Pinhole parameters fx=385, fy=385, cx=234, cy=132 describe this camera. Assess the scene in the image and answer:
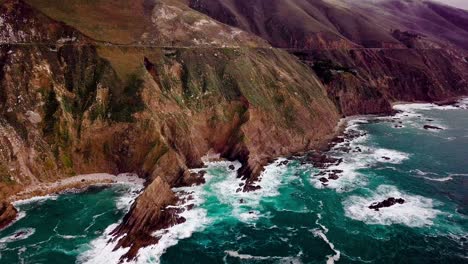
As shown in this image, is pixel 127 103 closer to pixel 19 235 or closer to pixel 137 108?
pixel 137 108

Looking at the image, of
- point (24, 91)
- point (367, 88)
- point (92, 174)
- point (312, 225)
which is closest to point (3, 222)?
point (92, 174)

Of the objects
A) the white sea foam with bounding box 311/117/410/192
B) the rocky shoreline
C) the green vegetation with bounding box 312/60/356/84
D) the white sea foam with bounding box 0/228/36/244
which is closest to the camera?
the white sea foam with bounding box 0/228/36/244

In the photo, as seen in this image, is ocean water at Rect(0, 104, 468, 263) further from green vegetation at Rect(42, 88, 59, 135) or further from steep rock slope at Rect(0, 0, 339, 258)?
green vegetation at Rect(42, 88, 59, 135)

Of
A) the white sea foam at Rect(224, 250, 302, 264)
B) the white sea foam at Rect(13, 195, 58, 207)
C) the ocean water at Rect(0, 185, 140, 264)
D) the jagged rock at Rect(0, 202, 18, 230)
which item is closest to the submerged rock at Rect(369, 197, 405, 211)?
the white sea foam at Rect(224, 250, 302, 264)

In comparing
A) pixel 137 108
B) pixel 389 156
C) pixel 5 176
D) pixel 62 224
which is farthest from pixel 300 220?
pixel 5 176

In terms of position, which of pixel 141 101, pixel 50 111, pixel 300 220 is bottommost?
pixel 300 220
